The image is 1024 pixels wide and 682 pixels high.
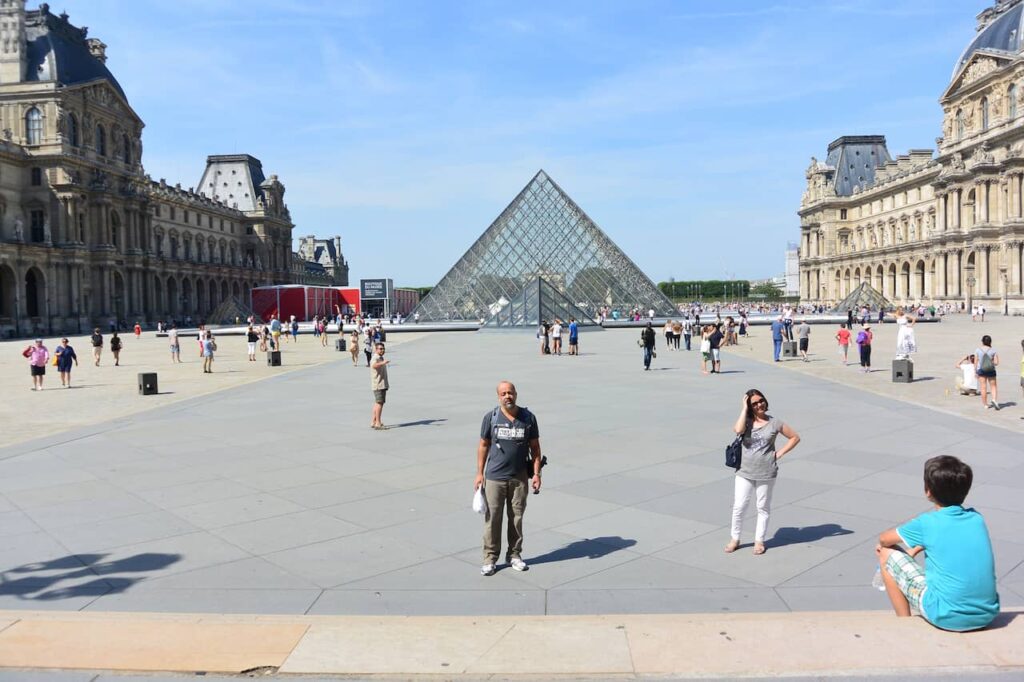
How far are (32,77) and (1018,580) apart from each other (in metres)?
57.9

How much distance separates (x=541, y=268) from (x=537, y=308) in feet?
27.9

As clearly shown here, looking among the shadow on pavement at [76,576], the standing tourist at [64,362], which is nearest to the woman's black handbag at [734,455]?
the shadow on pavement at [76,576]

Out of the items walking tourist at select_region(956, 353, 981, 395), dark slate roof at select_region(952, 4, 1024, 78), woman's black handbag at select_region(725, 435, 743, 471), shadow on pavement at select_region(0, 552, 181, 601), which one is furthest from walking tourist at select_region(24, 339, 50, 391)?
dark slate roof at select_region(952, 4, 1024, 78)

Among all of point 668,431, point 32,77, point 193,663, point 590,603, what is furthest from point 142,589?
point 32,77

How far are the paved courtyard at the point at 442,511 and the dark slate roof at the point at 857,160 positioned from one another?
8863 cm

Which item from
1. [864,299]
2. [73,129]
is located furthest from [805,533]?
[864,299]

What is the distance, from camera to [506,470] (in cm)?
457

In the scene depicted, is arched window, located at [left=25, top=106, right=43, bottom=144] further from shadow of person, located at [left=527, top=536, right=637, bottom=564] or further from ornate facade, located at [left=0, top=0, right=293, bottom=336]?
shadow of person, located at [left=527, top=536, right=637, bottom=564]

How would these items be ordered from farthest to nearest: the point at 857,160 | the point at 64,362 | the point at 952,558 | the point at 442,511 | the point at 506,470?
1. the point at 857,160
2. the point at 64,362
3. the point at 442,511
4. the point at 506,470
5. the point at 952,558

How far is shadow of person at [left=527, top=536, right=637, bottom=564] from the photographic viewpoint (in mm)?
4801

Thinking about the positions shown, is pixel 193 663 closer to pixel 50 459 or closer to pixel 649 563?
pixel 649 563

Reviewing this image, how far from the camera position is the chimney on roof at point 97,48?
192 feet

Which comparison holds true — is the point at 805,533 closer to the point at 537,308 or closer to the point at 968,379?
the point at 968,379

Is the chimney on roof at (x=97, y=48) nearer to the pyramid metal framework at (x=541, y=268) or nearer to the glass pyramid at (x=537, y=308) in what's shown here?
the pyramid metal framework at (x=541, y=268)
